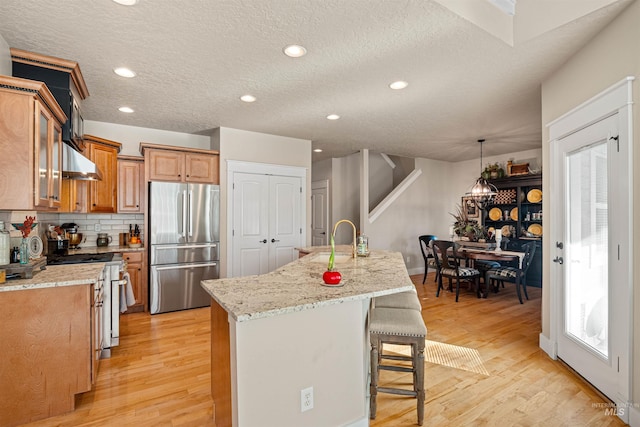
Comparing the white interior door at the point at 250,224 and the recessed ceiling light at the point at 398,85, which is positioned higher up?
the recessed ceiling light at the point at 398,85

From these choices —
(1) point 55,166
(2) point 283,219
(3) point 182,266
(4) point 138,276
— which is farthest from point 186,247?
(1) point 55,166

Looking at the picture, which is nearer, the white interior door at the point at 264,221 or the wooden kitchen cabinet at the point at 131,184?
the wooden kitchen cabinet at the point at 131,184

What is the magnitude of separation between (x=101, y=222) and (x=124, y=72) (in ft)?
8.24

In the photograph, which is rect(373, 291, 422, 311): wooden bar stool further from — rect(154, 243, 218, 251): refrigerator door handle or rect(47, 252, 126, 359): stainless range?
rect(154, 243, 218, 251): refrigerator door handle

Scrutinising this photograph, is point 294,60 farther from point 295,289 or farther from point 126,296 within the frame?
point 126,296

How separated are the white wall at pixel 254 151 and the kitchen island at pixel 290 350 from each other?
113 inches

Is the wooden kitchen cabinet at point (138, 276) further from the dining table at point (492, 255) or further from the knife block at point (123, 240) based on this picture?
the dining table at point (492, 255)

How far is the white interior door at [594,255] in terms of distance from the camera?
2113 mm

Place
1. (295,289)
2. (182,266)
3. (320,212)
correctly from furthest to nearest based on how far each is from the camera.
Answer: (320,212) < (182,266) < (295,289)

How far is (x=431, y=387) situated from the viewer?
8.09 ft

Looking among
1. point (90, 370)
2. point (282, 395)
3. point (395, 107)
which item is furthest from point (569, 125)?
point (90, 370)

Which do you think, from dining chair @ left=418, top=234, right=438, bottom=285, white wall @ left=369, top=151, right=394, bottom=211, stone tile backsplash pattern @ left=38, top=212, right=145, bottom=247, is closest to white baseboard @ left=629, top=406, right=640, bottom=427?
dining chair @ left=418, top=234, right=438, bottom=285

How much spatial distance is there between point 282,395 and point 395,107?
3.35m

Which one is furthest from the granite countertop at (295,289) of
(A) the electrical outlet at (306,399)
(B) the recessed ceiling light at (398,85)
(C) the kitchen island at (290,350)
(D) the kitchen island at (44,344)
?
(B) the recessed ceiling light at (398,85)
